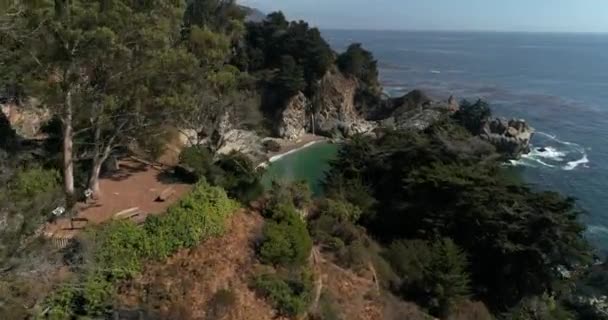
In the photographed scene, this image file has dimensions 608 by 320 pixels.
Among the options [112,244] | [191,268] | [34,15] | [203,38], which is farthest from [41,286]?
[203,38]

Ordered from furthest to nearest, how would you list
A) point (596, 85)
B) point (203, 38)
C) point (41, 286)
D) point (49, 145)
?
point (596, 85)
point (203, 38)
point (49, 145)
point (41, 286)

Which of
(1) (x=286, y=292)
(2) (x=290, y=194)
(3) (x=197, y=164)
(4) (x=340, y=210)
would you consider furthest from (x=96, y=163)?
(4) (x=340, y=210)

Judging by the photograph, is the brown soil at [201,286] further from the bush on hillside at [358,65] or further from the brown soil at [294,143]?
the bush on hillside at [358,65]

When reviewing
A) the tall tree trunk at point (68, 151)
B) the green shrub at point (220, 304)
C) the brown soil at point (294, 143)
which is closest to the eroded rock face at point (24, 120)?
the tall tree trunk at point (68, 151)

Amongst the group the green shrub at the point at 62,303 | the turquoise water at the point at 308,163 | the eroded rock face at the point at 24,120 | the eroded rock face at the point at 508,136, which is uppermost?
the eroded rock face at the point at 24,120

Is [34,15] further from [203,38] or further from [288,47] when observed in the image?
[288,47]
